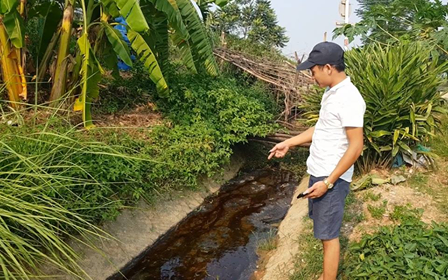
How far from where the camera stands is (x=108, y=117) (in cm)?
627

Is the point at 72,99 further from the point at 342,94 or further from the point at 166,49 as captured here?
the point at 342,94

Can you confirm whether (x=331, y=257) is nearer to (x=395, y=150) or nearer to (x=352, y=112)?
(x=352, y=112)

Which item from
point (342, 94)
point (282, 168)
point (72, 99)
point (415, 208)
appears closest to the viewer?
point (342, 94)

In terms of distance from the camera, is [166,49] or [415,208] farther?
[166,49]

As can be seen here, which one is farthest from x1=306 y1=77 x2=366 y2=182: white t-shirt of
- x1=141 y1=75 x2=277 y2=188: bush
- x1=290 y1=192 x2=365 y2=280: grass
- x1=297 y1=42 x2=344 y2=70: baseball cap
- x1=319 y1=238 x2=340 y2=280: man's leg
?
x1=141 y1=75 x2=277 y2=188: bush

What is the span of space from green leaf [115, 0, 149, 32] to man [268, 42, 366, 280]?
2.41 metres

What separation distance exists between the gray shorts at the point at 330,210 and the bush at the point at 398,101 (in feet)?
8.74

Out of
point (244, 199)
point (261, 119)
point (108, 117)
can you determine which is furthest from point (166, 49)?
point (244, 199)

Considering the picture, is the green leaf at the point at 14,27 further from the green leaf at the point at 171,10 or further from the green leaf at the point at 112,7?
the green leaf at the point at 171,10

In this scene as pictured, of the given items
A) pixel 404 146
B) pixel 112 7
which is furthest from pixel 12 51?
pixel 404 146

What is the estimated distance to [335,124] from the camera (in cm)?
263

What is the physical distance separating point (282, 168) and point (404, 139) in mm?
3000

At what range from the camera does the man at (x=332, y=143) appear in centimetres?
252

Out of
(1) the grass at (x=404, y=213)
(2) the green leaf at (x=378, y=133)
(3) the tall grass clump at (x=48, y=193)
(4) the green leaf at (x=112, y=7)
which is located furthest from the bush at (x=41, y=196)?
(2) the green leaf at (x=378, y=133)
